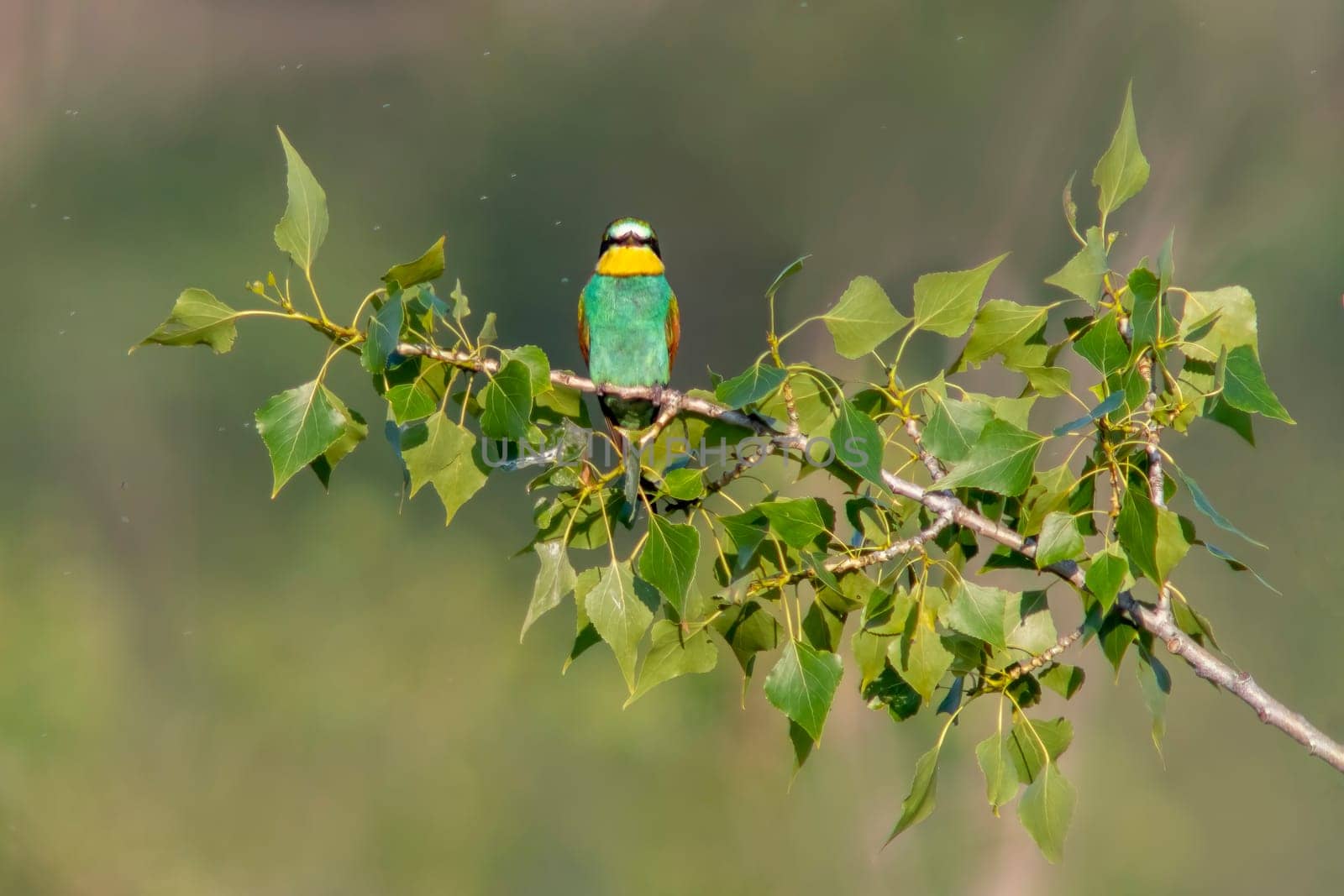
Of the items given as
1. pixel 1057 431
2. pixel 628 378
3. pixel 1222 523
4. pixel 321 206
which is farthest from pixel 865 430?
pixel 628 378

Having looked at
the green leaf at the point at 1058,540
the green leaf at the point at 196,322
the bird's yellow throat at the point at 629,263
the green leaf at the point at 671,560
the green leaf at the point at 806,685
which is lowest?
the green leaf at the point at 806,685

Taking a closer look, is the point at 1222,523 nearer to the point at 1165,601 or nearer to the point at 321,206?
the point at 1165,601

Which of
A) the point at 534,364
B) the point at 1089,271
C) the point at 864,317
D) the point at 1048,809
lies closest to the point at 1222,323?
the point at 1089,271

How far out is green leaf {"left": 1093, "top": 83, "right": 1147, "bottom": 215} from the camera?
27.8 inches

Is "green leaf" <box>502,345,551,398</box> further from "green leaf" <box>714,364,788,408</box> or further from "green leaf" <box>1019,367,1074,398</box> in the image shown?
"green leaf" <box>1019,367,1074,398</box>

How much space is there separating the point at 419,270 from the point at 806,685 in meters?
0.34

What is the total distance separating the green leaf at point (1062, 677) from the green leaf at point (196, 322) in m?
0.57

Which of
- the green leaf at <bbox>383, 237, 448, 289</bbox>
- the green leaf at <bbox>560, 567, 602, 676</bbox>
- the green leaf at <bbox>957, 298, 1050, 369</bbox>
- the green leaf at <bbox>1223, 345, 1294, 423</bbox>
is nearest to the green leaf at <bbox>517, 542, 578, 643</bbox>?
the green leaf at <bbox>560, 567, 602, 676</bbox>

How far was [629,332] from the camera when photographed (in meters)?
1.20

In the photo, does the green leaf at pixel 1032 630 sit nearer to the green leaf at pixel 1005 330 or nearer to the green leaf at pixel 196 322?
the green leaf at pixel 1005 330

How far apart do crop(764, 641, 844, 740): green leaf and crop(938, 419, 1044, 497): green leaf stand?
131 millimetres

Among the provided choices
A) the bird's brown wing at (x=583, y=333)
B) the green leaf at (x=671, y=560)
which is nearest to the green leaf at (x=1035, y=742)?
the green leaf at (x=671, y=560)

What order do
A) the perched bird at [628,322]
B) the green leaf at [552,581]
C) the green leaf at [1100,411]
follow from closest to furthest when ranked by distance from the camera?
the green leaf at [1100,411] < the green leaf at [552,581] < the perched bird at [628,322]

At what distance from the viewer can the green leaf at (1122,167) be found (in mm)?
706
